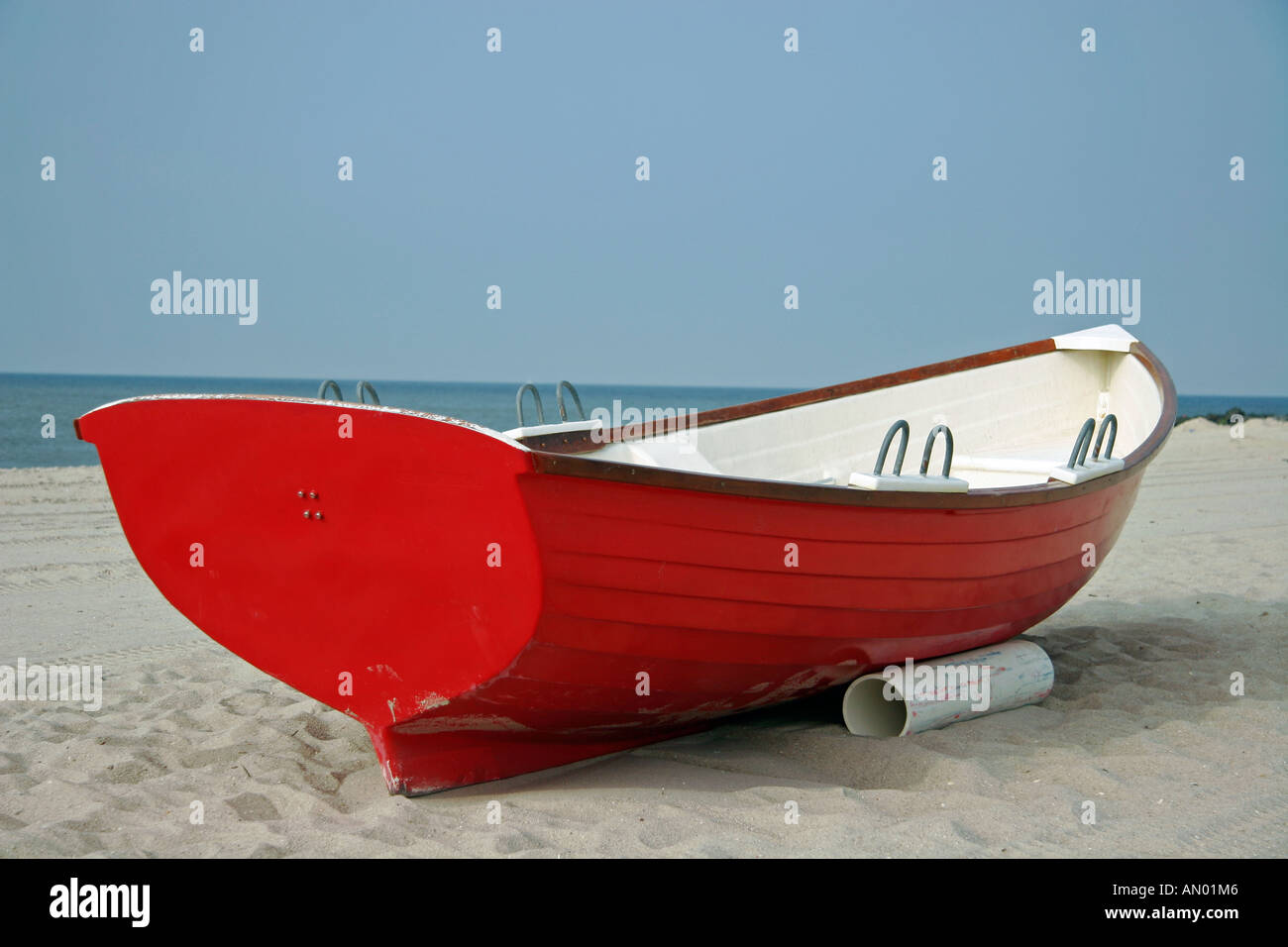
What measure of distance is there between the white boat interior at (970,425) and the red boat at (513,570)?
135cm

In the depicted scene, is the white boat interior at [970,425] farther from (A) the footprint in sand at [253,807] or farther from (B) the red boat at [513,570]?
(A) the footprint in sand at [253,807]

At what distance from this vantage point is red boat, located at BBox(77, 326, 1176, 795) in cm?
302

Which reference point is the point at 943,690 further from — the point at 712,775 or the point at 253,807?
the point at 253,807

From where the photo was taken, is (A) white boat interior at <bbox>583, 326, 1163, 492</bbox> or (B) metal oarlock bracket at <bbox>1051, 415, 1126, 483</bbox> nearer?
(B) metal oarlock bracket at <bbox>1051, 415, 1126, 483</bbox>

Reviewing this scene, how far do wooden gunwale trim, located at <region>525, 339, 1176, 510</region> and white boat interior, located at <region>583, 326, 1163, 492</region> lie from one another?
0.05 m

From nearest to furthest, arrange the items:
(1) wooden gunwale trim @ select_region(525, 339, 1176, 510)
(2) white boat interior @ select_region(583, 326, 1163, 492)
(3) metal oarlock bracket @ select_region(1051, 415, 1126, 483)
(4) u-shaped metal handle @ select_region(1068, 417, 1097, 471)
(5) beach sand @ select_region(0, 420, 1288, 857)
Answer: (1) wooden gunwale trim @ select_region(525, 339, 1176, 510), (5) beach sand @ select_region(0, 420, 1288, 857), (3) metal oarlock bracket @ select_region(1051, 415, 1126, 483), (4) u-shaped metal handle @ select_region(1068, 417, 1097, 471), (2) white boat interior @ select_region(583, 326, 1163, 492)

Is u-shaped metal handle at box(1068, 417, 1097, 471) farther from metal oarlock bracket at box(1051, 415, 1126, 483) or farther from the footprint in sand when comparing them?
the footprint in sand

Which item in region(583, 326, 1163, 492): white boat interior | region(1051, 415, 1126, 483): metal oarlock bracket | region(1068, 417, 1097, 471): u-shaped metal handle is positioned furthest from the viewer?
region(583, 326, 1163, 492): white boat interior

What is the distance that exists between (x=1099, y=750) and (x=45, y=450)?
23.6 meters

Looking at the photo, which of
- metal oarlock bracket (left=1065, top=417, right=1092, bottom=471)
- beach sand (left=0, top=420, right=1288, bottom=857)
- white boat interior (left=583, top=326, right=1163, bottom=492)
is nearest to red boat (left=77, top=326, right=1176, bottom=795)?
beach sand (left=0, top=420, right=1288, bottom=857)

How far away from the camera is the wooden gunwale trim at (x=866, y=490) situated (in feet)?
9.84

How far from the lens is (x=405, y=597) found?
323 centimetres

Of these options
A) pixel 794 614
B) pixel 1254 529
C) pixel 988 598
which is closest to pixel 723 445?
pixel 988 598

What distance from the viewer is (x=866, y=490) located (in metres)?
3.60
